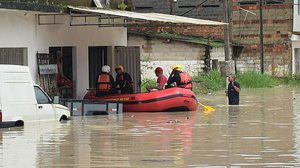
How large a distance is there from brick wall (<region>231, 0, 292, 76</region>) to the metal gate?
62.3 ft

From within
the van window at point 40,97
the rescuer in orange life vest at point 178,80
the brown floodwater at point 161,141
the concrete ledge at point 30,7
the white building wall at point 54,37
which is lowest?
the brown floodwater at point 161,141

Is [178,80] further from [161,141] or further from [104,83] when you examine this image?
[161,141]

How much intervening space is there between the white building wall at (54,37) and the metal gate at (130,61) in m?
0.35

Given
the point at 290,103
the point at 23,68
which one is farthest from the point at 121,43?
Answer: the point at 23,68

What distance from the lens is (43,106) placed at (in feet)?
78.6

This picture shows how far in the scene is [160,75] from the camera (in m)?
31.7

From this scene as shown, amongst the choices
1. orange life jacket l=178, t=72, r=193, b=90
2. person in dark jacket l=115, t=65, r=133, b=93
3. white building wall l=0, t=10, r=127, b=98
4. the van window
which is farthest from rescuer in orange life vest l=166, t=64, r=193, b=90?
the van window

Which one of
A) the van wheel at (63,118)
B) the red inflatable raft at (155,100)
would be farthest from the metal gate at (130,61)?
the van wheel at (63,118)

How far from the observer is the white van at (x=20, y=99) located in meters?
22.4

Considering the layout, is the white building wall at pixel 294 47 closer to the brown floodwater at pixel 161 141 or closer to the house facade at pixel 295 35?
the house facade at pixel 295 35

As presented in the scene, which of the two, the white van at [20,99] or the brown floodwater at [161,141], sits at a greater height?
the white van at [20,99]

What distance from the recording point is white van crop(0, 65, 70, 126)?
22.4m

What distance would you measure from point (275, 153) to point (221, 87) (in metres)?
28.6

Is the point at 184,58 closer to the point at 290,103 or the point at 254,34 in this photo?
the point at 254,34
